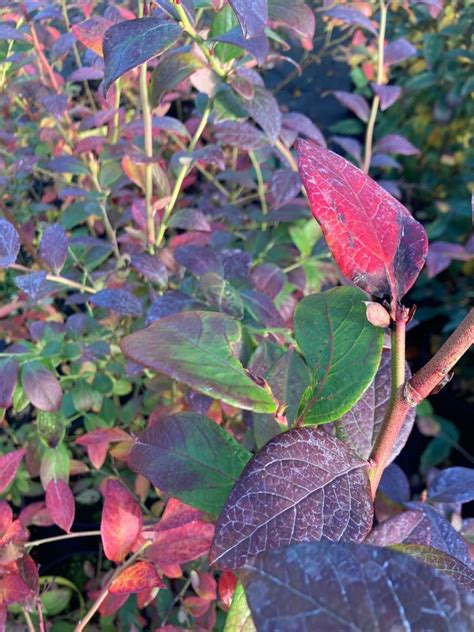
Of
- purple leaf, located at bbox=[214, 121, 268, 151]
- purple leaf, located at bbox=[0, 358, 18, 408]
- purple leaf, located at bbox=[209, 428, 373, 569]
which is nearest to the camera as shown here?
purple leaf, located at bbox=[209, 428, 373, 569]

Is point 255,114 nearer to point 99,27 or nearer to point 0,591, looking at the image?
point 99,27

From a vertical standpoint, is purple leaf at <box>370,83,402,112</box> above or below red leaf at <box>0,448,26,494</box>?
above

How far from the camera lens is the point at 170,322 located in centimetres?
42

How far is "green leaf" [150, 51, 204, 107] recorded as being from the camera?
659 mm

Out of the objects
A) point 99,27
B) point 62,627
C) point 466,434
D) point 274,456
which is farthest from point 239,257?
point 466,434

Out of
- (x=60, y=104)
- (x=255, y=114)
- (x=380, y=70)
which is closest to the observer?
(x=255, y=114)

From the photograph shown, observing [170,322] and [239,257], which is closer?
[170,322]

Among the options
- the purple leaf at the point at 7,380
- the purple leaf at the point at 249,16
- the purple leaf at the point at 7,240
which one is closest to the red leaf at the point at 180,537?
the purple leaf at the point at 7,380

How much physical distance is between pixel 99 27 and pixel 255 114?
0.90ft

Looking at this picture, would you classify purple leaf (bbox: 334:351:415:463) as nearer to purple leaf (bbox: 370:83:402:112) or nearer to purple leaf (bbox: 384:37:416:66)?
purple leaf (bbox: 370:83:402:112)

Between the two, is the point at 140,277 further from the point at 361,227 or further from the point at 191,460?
the point at 361,227

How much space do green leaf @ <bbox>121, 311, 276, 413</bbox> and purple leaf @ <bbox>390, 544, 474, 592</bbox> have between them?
5.8 inches

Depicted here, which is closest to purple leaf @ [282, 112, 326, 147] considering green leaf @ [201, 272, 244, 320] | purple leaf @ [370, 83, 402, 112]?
purple leaf @ [370, 83, 402, 112]

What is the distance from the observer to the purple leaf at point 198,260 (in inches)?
29.5
